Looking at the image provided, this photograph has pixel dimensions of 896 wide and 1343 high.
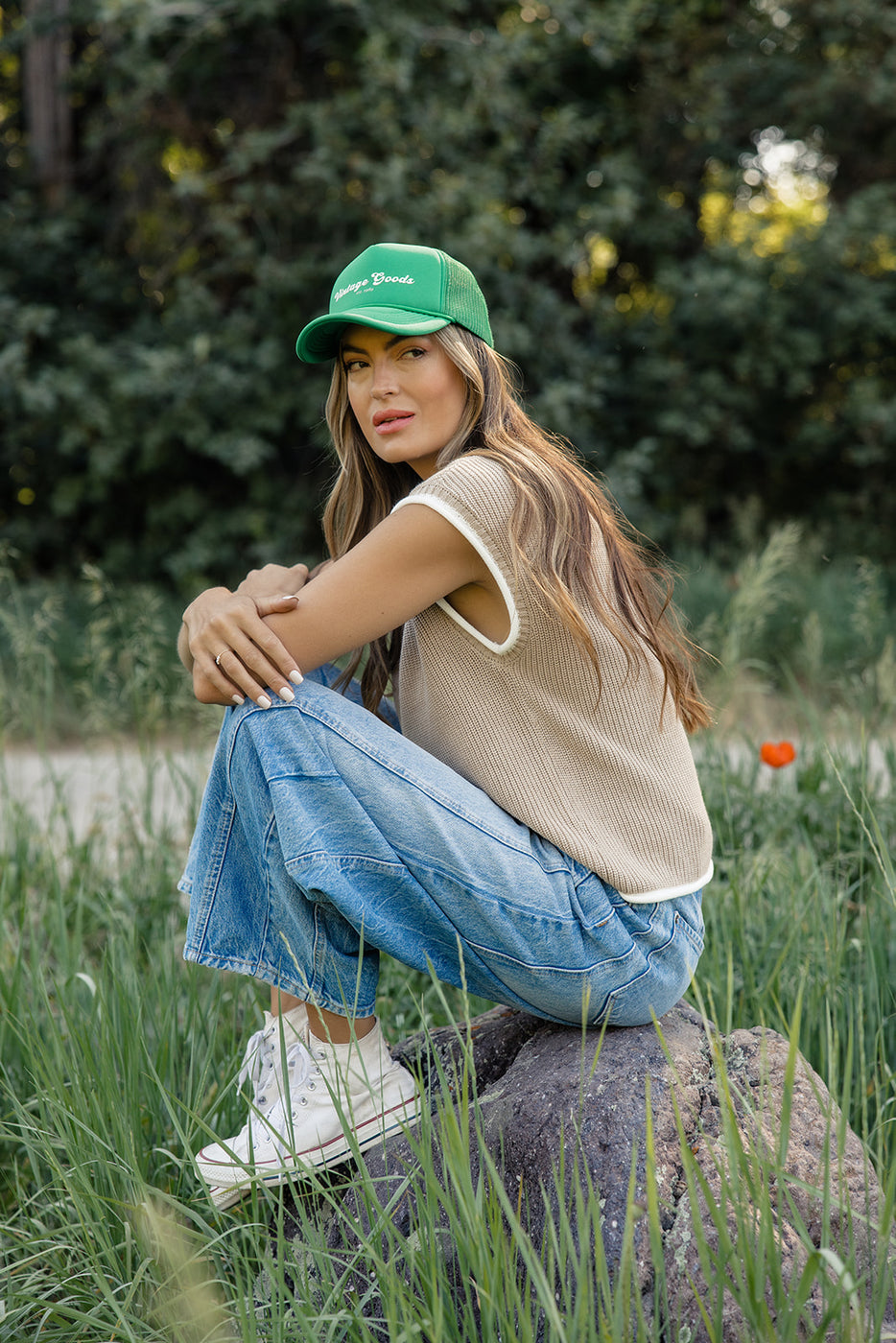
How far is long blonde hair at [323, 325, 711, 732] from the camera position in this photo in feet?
5.36

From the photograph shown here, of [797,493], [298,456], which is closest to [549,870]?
[298,456]

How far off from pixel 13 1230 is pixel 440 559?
1106 mm

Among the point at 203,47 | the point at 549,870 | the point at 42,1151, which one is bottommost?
the point at 42,1151

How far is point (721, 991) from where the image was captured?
1867 millimetres

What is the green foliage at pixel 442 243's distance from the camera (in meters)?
6.39

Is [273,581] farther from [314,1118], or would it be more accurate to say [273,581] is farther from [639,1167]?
[639,1167]

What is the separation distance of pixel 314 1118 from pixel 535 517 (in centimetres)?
89

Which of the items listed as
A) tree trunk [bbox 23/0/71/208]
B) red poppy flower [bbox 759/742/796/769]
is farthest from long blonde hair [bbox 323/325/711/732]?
tree trunk [bbox 23/0/71/208]

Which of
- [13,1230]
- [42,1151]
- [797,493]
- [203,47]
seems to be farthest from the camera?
[797,493]

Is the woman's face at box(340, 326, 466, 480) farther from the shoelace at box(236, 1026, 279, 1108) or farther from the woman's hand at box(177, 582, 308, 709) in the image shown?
the shoelace at box(236, 1026, 279, 1108)

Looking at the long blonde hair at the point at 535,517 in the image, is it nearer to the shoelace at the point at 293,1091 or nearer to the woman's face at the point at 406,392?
the woman's face at the point at 406,392

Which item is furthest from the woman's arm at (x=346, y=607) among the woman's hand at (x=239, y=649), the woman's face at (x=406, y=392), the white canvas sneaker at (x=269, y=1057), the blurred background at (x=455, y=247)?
the blurred background at (x=455, y=247)

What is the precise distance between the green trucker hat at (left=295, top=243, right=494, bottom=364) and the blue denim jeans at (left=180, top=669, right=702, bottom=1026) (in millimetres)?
610

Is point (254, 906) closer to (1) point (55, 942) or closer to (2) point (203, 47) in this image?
(1) point (55, 942)
